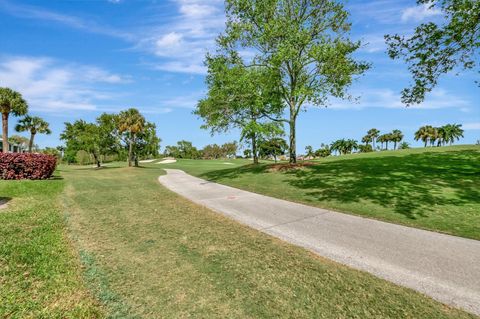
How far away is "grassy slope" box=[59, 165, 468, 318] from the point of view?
336 cm

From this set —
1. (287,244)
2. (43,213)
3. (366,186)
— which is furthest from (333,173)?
(43,213)

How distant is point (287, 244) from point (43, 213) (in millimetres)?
7845

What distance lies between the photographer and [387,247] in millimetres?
5469

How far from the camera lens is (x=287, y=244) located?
5762 millimetres

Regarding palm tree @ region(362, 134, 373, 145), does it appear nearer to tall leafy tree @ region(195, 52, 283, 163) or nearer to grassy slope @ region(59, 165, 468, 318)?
tall leafy tree @ region(195, 52, 283, 163)

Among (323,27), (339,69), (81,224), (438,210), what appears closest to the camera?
(81,224)

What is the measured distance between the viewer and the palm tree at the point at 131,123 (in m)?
33.9

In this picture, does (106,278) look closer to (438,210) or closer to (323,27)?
(438,210)

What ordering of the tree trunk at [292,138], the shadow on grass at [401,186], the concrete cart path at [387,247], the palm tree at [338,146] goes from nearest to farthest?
1. the concrete cart path at [387,247]
2. the shadow on grass at [401,186]
3. the tree trunk at [292,138]
4. the palm tree at [338,146]

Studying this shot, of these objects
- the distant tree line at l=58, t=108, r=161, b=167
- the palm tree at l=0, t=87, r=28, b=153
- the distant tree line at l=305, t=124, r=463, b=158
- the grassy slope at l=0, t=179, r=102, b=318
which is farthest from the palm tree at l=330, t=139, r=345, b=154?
the grassy slope at l=0, t=179, r=102, b=318

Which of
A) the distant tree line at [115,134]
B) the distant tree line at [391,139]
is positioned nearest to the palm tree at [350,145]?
the distant tree line at [391,139]

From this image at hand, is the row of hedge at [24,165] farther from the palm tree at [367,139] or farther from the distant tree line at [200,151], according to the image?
the palm tree at [367,139]

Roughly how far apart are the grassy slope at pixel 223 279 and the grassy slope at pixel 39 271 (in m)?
0.30

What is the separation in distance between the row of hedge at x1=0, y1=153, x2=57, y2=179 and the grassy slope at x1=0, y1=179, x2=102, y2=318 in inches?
346
